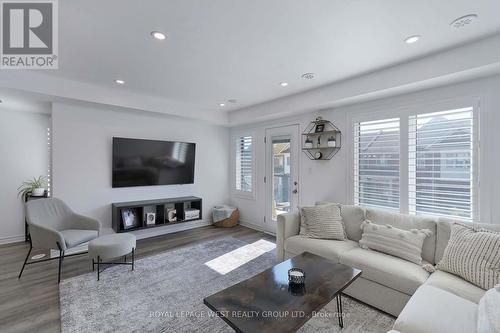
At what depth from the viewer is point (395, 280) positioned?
2.03 meters

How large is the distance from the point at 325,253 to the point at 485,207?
1714 mm

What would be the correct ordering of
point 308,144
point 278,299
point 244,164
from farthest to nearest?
point 244,164 → point 308,144 → point 278,299

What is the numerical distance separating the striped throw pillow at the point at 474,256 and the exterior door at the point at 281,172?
2.36 m

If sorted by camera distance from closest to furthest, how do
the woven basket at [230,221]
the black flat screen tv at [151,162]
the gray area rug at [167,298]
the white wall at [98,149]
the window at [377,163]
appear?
the gray area rug at [167,298]
the window at [377,163]
the white wall at [98,149]
the black flat screen tv at [151,162]
the woven basket at [230,221]

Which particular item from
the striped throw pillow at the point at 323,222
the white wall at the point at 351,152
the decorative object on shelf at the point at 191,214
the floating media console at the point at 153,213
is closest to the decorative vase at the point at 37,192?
the floating media console at the point at 153,213

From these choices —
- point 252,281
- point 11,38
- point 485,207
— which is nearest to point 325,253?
point 252,281

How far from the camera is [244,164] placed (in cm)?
529

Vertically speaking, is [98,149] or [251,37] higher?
[251,37]

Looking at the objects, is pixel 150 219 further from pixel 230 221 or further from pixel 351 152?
pixel 351 152

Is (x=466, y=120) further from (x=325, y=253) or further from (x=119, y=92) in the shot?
(x=119, y=92)

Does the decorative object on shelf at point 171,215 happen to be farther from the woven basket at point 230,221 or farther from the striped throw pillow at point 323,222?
the striped throw pillow at point 323,222

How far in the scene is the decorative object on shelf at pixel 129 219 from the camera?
3.83 m

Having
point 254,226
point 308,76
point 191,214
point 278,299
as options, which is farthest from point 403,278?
point 191,214

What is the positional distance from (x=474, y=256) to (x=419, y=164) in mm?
1273
